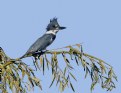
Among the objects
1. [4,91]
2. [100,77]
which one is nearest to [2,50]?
[4,91]

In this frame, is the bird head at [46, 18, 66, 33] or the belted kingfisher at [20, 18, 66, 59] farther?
the bird head at [46, 18, 66, 33]

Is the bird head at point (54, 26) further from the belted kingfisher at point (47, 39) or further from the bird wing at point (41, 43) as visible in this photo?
the bird wing at point (41, 43)

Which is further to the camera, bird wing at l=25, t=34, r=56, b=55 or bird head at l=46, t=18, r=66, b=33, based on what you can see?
bird head at l=46, t=18, r=66, b=33

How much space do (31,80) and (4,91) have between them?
1.30 ft

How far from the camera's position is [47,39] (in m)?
5.52

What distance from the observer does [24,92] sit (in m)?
3.70

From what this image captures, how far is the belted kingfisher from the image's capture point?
16.0ft

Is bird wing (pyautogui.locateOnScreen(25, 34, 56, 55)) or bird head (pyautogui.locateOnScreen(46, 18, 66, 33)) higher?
bird head (pyautogui.locateOnScreen(46, 18, 66, 33))

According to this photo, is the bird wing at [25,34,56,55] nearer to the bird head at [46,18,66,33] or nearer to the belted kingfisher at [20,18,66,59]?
the belted kingfisher at [20,18,66,59]

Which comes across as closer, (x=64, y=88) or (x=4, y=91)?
(x=4, y=91)

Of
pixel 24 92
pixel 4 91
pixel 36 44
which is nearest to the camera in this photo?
pixel 4 91

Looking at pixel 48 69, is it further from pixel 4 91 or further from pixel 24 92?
pixel 4 91

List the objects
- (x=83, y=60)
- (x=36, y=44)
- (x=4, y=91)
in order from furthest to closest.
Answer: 1. (x=36, y=44)
2. (x=83, y=60)
3. (x=4, y=91)

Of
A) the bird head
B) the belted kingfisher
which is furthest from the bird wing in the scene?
the bird head
